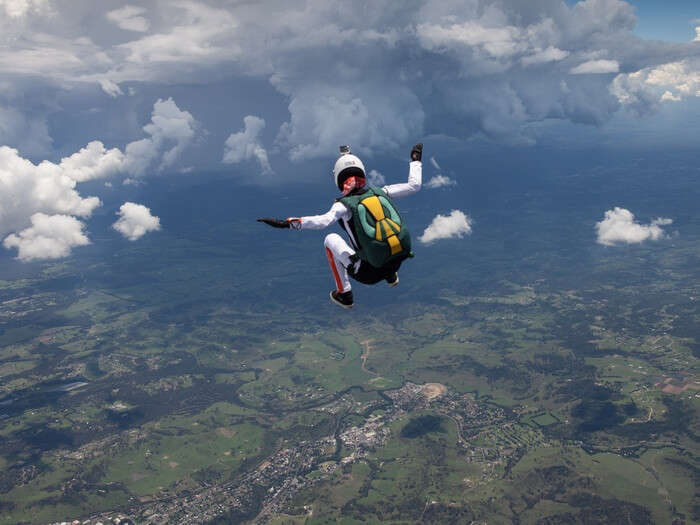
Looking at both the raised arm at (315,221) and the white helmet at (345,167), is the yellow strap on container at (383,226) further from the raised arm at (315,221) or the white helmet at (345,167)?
the white helmet at (345,167)

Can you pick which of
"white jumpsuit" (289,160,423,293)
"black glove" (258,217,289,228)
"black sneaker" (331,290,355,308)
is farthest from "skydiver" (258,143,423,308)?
"black sneaker" (331,290,355,308)

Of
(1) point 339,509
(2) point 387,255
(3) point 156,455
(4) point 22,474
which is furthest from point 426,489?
(2) point 387,255

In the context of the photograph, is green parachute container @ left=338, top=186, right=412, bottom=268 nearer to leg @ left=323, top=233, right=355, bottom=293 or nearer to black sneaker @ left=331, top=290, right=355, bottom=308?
leg @ left=323, top=233, right=355, bottom=293

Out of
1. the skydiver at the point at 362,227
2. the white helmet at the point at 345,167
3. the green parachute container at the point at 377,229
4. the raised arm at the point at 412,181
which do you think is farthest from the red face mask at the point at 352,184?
the raised arm at the point at 412,181

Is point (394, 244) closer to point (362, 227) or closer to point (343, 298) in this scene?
point (362, 227)

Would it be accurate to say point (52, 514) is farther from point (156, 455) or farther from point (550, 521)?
point (550, 521)

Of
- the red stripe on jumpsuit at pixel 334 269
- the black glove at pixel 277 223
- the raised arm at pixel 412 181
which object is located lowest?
the red stripe on jumpsuit at pixel 334 269

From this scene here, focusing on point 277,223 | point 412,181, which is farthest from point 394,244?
point 277,223
